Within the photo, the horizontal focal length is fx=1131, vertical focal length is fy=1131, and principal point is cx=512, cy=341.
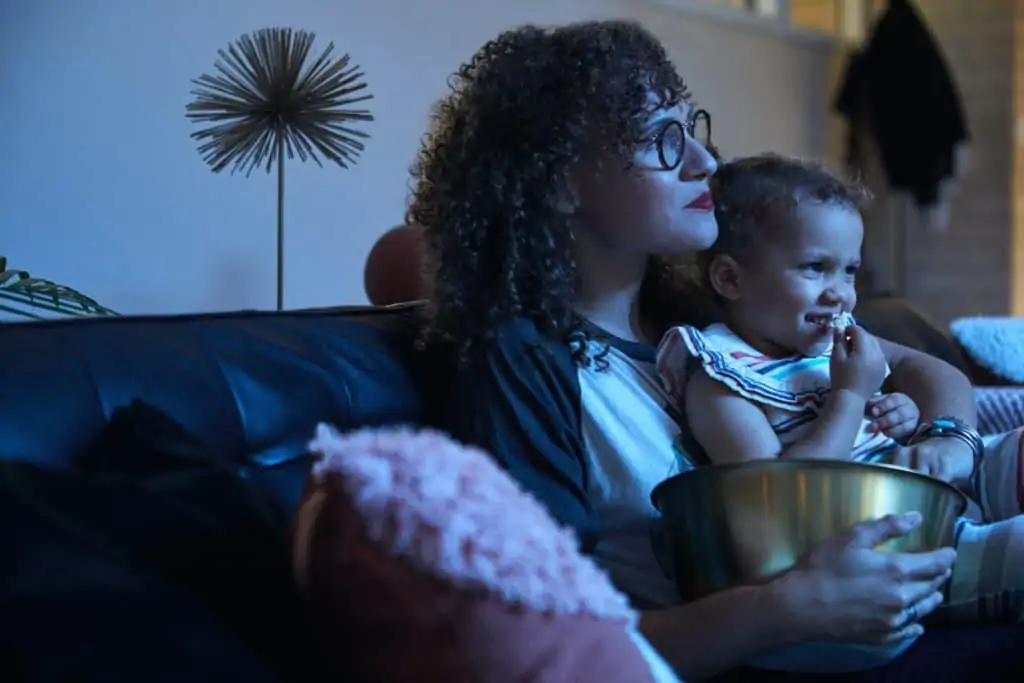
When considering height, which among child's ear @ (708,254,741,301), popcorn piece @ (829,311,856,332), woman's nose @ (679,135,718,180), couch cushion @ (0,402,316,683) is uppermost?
woman's nose @ (679,135,718,180)

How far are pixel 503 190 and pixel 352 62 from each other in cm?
170

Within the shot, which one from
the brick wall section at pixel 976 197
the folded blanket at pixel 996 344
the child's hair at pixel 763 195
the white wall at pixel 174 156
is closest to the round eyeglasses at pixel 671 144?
the child's hair at pixel 763 195

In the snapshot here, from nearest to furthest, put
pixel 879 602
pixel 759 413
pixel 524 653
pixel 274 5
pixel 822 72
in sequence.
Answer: pixel 524 653 < pixel 879 602 < pixel 759 413 < pixel 274 5 < pixel 822 72

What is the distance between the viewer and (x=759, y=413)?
4.26 feet

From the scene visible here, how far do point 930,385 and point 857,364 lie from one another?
29 cm

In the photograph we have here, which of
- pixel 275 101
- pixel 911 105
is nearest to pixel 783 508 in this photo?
pixel 275 101

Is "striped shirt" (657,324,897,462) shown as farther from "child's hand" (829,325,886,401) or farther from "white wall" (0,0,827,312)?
"white wall" (0,0,827,312)

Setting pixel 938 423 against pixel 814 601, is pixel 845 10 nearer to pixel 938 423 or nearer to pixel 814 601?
pixel 938 423

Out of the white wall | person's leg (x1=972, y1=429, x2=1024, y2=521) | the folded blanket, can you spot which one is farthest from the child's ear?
the white wall

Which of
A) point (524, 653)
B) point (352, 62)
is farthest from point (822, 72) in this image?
point (524, 653)

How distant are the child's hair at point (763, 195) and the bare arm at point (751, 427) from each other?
25cm

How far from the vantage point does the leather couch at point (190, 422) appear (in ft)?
2.14

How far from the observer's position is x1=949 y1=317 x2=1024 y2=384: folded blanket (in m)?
1.99

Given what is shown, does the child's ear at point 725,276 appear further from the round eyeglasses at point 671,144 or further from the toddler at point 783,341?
the round eyeglasses at point 671,144
